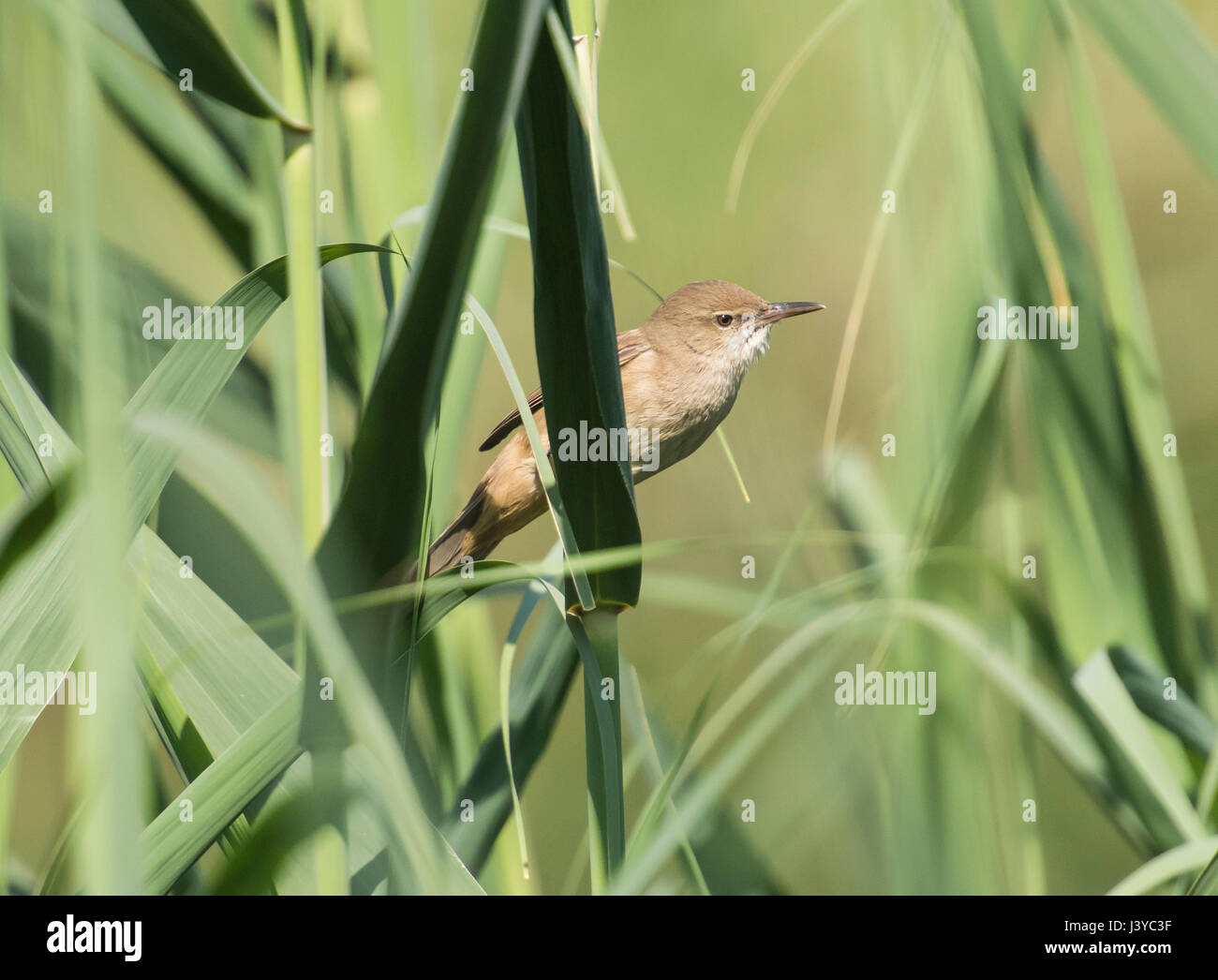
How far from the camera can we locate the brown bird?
121 centimetres

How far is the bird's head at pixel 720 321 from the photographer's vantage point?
1.33 meters

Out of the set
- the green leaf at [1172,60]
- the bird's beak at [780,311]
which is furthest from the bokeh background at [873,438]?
the bird's beak at [780,311]

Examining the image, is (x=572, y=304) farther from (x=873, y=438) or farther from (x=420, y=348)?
(x=873, y=438)

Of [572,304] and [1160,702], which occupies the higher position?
[572,304]

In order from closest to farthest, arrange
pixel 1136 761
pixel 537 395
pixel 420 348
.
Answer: pixel 420 348, pixel 1136 761, pixel 537 395

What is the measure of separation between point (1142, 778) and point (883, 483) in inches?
13.2

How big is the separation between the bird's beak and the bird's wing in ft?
0.60

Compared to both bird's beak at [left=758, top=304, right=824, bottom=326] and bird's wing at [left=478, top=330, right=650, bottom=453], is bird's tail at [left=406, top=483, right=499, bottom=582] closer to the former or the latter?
bird's wing at [left=478, top=330, right=650, bottom=453]

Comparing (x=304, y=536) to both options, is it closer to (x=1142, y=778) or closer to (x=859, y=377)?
(x=1142, y=778)

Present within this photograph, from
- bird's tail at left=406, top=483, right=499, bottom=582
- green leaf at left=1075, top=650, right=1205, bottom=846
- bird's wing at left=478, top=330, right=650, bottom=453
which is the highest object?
bird's wing at left=478, top=330, right=650, bottom=453

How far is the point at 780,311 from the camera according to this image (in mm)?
1379

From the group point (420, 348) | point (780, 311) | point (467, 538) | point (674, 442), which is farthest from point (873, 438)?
point (420, 348)

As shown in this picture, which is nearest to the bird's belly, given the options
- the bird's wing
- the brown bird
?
the brown bird

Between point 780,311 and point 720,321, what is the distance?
0.09 metres
